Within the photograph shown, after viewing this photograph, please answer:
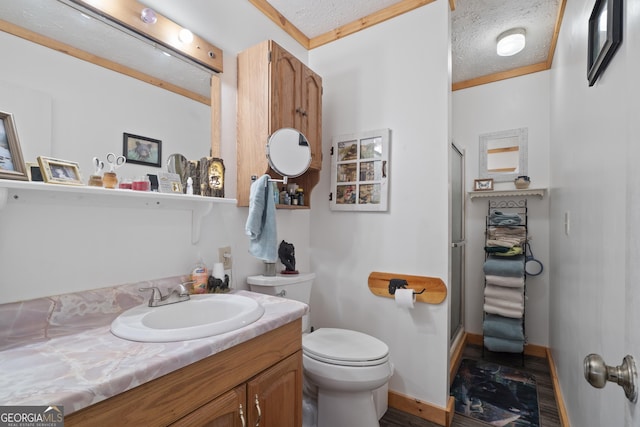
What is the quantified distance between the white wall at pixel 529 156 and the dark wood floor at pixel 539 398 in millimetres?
247

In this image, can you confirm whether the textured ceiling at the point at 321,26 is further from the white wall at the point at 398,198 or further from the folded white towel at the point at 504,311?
the folded white towel at the point at 504,311

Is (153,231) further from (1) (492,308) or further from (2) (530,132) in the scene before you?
(2) (530,132)

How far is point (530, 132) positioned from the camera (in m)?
2.71

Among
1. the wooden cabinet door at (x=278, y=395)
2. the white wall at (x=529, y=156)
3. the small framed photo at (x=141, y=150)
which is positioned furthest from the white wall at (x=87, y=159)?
the white wall at (x=529, y=156)

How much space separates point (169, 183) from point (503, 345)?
274 centimetres

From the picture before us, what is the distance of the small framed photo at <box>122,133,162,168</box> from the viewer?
1200mm

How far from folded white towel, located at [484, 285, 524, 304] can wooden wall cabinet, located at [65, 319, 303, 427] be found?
6.61 ft

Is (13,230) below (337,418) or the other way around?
the other way around

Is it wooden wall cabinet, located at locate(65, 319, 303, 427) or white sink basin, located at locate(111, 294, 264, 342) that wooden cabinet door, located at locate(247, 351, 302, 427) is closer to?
wooden wall cabinet, located at locate(65, 319, 303, 427)

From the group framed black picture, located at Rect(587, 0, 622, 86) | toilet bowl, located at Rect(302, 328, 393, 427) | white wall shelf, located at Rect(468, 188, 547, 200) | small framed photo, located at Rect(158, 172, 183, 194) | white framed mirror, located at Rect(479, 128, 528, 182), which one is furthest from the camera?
white framed mirror, located at Rect(479, 128, 528, 182)

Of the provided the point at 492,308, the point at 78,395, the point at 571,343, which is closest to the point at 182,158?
the point at 78,395

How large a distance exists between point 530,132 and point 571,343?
1934 millimetres

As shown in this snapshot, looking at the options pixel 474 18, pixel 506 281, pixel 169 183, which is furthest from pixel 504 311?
pixel 169 183

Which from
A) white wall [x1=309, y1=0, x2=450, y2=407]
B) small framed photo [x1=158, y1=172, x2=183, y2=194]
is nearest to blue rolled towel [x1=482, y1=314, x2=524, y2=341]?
white wall [x1=309, y1=0, x2=450, y2=407]
